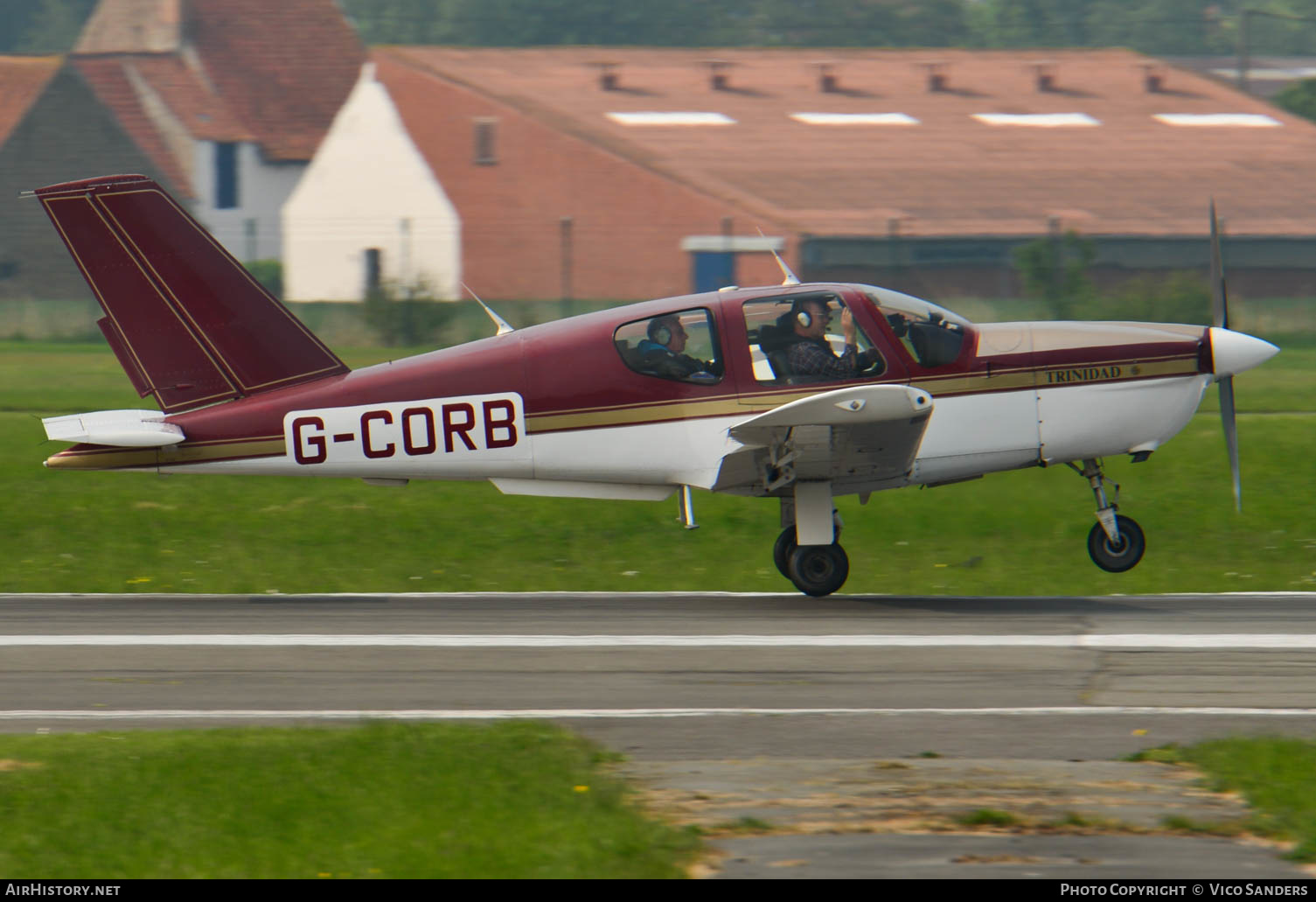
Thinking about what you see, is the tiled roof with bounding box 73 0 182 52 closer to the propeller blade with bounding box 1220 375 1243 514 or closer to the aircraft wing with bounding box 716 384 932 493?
the aircraft wing with bounding box 716 384 932 493

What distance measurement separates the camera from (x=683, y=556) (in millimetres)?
15320

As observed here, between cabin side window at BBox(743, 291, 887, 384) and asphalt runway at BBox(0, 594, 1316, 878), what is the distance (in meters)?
1.85

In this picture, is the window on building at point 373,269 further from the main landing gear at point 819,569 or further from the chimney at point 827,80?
the chimney at point 827,80

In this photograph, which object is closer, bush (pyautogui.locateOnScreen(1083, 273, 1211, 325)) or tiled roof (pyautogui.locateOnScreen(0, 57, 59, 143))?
bush (pyautogui.locateOnScreen(1083, 273, 1211, 325))

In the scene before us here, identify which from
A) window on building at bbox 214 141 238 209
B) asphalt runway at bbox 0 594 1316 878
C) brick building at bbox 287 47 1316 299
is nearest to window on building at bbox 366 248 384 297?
brick building at bbox 287 47 1316 299

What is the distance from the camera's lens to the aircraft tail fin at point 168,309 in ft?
42.7

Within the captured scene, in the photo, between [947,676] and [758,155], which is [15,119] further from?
[947,676]

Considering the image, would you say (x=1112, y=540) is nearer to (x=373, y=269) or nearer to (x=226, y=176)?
(x=373, y=269)

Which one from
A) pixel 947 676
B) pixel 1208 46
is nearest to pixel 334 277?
pixel 947 676

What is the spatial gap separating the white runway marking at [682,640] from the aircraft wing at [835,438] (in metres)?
1.49

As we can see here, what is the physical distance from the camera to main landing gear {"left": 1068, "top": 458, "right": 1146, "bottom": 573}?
13180 millimetres

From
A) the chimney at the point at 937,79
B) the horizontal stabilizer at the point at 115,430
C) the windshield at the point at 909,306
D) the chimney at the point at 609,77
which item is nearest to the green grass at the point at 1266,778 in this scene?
the windshield at the point at 909,306

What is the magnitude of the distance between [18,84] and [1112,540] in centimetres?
5198

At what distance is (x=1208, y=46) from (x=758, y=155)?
1980 inches
